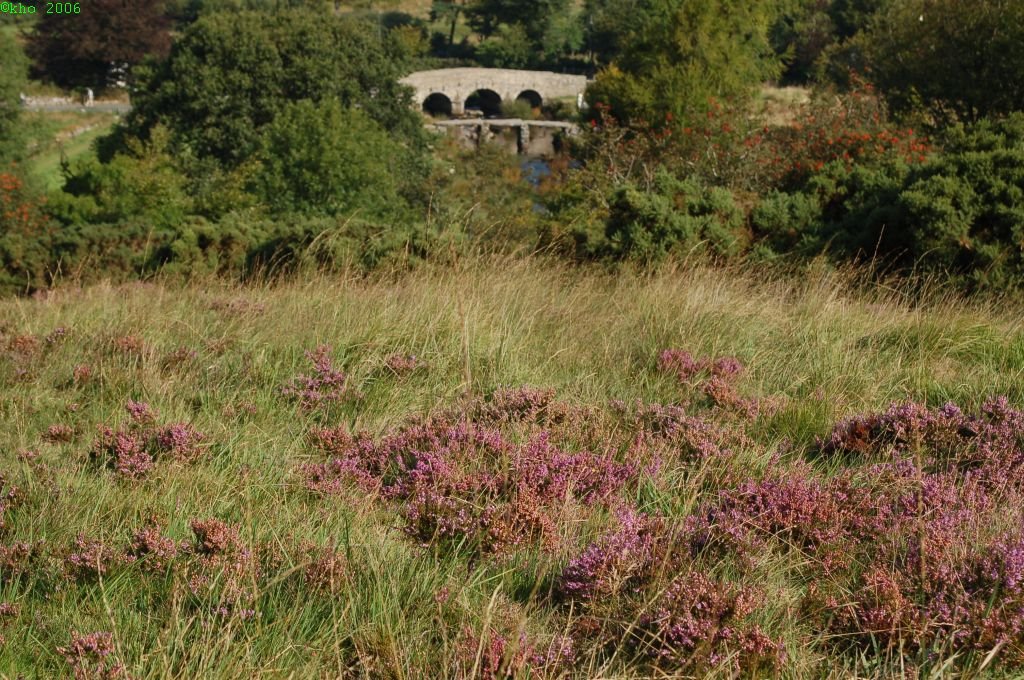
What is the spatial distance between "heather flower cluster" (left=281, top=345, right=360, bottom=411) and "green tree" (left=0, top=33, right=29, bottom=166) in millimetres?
32628

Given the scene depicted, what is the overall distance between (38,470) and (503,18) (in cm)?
8499

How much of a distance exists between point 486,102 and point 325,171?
54.7 meters

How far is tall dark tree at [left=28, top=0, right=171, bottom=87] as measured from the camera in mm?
57594

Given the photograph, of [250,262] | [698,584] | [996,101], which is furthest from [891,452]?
[996,101]

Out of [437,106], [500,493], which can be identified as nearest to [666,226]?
[500,493]

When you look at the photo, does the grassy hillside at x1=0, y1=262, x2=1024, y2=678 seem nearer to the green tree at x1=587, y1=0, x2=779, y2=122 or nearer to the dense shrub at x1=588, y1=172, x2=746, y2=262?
the dense shrub at x1=588, y1=172, x2=746, y2=262

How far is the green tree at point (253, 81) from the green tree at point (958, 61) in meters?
18.8

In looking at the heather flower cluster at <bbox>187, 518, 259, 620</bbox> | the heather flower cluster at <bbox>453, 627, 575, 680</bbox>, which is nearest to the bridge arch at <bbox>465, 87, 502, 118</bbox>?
the heather flower cluster at <bbox>187, 518, 259, 620</bbox>

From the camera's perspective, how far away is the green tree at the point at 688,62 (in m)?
29.4

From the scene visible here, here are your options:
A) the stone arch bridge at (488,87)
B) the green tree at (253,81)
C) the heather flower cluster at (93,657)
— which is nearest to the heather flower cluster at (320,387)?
the heather flower cluster at (93,657)

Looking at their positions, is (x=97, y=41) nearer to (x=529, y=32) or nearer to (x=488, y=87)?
(x=488, y=87)

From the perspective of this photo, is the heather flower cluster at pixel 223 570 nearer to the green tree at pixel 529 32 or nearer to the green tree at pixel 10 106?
the green tree at pixel 10 106

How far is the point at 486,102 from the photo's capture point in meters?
75.9

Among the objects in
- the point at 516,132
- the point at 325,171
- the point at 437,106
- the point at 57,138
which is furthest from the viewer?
the point at 437,106
